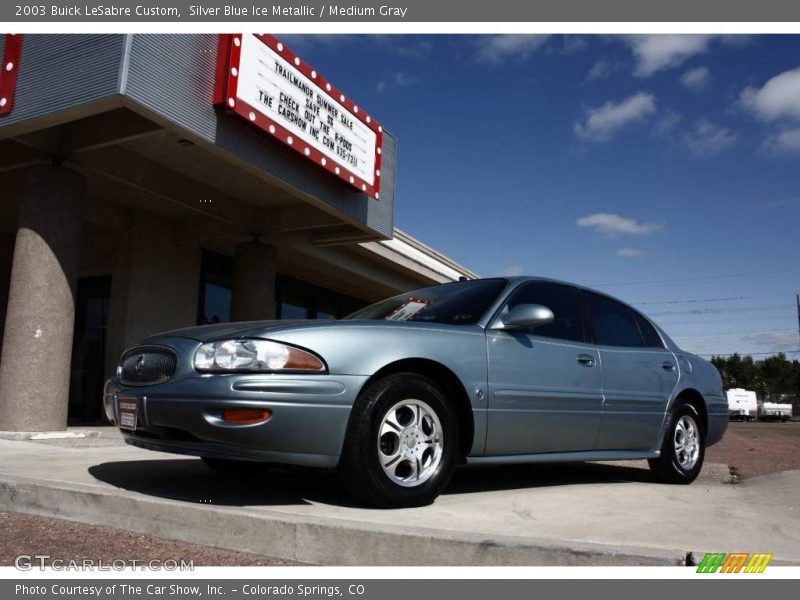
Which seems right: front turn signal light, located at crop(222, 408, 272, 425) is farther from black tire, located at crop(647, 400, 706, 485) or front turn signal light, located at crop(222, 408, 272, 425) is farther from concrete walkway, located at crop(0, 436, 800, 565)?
Result: black tire, located at crop(647, 400, 706, 485)

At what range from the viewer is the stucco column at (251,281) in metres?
12.4

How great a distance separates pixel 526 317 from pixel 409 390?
0.93 metres

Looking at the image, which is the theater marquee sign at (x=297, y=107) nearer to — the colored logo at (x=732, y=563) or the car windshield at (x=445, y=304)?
the car windshield at (x=445, y=304)

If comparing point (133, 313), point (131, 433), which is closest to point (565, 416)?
point (131, 433)

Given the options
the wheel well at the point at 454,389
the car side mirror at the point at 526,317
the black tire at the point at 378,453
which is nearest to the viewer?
the black tire at the point at 378,453

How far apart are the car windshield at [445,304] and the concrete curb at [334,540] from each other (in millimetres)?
1654

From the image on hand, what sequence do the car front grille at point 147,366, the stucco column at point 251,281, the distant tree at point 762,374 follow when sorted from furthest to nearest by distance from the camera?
the distant tree at point 762,374 < the stucco column at point 251,281 < the car front grille at point 147,366

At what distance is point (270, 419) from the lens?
10.5 ft

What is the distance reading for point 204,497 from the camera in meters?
3.54

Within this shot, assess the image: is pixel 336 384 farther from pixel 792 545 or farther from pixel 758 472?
pixel 758 472

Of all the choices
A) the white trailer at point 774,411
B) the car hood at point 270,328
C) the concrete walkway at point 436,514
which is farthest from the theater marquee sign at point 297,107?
the white trailer at point 774,411

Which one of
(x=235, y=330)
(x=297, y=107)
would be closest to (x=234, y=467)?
(x=235, y=330)

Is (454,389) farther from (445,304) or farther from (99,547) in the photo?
(99,547)

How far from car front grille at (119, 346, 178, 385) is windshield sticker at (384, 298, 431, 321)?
1.35 m
